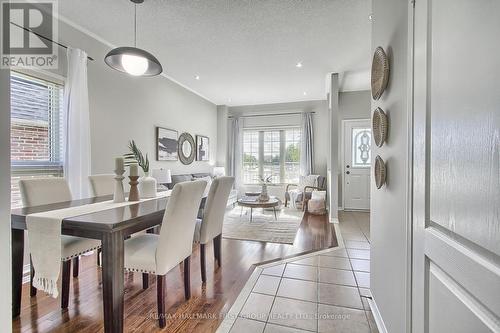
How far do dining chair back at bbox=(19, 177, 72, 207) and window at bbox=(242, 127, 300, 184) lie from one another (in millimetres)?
4747

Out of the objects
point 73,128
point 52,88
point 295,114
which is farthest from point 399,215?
point 295,114

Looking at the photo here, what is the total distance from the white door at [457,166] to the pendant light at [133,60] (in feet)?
6.60

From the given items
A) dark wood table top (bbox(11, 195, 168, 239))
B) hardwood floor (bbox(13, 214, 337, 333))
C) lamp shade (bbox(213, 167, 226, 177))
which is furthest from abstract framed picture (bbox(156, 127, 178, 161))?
dark wood table top (bbox(11, 195, 168, 239))

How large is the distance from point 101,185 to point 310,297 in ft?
7.69

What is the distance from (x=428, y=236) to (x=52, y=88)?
3598mm

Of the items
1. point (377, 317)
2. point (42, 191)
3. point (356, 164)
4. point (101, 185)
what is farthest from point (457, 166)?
point (356, 164)

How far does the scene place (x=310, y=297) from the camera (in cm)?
202

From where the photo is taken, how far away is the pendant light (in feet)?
6.89

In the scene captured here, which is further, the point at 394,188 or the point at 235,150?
the point at 235,150

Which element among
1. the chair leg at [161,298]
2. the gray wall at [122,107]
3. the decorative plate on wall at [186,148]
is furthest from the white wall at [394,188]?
the decorative plate on wall at [186,148]

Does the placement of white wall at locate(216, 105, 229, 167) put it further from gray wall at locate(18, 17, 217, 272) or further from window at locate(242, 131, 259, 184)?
gray wall at locate(18, 17, 217, 272)

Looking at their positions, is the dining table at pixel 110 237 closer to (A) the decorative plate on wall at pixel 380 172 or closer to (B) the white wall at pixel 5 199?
(B) the white wall at pixel 5 199

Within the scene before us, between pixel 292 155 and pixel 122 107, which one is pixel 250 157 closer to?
pixel 292 155

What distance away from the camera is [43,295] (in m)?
2.04
